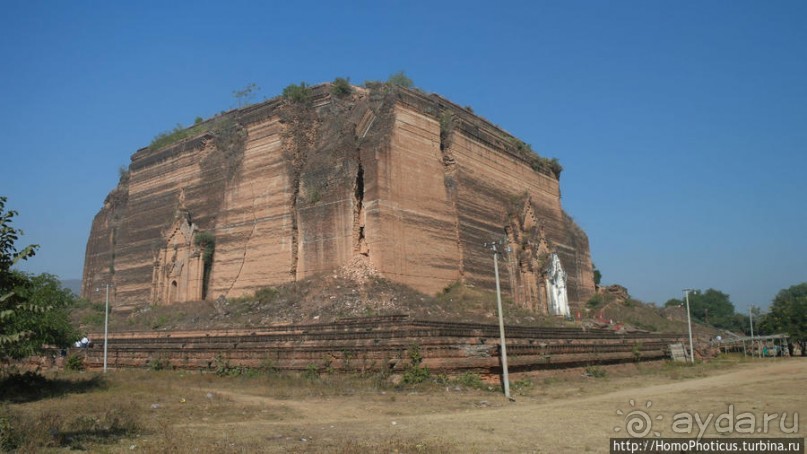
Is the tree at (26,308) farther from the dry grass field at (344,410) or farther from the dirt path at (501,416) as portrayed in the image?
the dirt path at (501,416)

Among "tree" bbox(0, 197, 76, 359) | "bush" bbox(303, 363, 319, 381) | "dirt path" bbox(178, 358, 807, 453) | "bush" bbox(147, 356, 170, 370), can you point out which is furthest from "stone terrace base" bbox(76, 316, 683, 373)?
"tree" bbox(0, 197, 76, 359)

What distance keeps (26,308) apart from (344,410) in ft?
23.5

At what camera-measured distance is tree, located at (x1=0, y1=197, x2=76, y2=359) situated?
8062 mm

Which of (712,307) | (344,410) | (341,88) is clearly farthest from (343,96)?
(712,307)

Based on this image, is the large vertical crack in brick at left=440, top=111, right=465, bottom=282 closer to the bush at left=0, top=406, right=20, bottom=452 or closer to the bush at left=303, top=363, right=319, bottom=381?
the bush at left=303, top=363, right=319, bottom=381

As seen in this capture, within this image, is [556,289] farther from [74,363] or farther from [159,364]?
[74,363]

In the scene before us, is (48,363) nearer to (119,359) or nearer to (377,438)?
(119,359)

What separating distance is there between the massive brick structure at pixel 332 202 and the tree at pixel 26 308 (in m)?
9.67

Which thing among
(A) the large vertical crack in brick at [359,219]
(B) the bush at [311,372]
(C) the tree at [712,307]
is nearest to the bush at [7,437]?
(B) the bush at [311,372]

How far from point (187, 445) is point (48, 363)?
66.9ft

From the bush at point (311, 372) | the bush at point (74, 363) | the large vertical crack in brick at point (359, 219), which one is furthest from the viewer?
the large vertical crack in brick at point (359, 219)

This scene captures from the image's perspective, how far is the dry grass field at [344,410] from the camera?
29.8 feet

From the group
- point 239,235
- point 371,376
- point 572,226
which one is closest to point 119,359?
point 239,235

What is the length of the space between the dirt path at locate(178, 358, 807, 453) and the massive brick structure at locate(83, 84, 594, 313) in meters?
11.9
